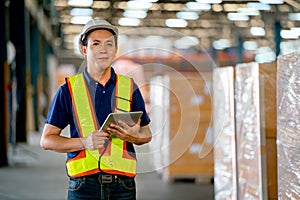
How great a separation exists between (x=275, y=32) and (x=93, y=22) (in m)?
14.4

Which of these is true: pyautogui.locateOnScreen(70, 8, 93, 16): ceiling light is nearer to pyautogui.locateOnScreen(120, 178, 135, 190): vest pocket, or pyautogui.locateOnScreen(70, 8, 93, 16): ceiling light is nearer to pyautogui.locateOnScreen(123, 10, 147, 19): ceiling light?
pyautogui.locateOnScreen(123, 10, 147, 19): ceiling light

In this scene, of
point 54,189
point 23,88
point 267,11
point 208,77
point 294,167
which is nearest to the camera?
point 294,167

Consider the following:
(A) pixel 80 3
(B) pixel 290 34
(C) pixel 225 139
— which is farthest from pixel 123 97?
(B) pixel 290 34

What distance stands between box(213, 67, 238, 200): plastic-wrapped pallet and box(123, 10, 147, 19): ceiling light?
2080 centimetres

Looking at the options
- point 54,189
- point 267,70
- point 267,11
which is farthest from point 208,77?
point 267,11

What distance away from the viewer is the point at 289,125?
12.4 feet

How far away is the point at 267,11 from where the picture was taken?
2116cm

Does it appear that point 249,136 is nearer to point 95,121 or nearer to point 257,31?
point 95,121

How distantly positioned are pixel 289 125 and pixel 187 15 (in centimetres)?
2499

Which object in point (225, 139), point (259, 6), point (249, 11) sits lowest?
point (225, 139)

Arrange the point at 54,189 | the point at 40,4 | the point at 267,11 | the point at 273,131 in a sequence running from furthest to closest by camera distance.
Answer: the point at 40,4, the point at 267,11, the point at 54,189, the point at 273,131

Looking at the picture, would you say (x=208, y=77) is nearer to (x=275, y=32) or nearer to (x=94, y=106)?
(x=94, y=106)

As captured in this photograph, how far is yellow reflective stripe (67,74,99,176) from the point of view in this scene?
2754mm

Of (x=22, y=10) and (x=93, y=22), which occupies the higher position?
(x=22, y=10)
